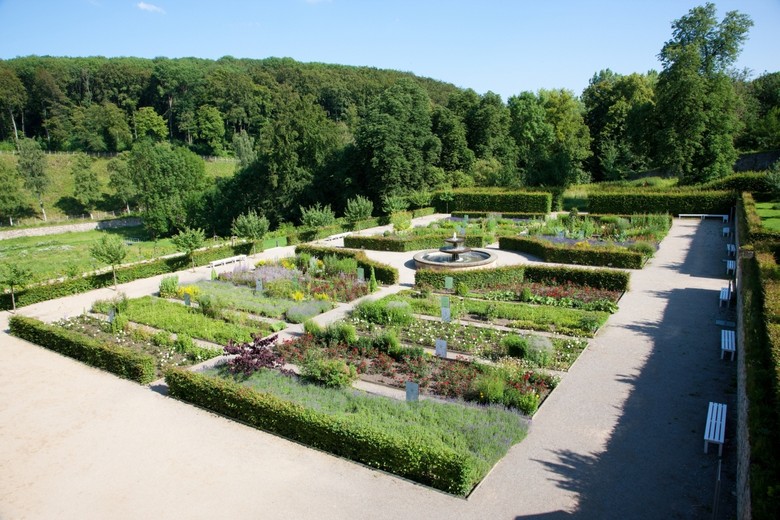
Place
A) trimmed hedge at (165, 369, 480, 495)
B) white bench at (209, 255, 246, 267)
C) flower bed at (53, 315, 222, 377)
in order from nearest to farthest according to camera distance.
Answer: trimmed hedge at (165, 369, 480, 495) < flower bed at (53, 315, 222, 377) < white bench at (209, 255, 246, 267)

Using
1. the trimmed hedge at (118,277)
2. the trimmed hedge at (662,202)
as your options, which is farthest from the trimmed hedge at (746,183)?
the trimmed hedge at (118,277)

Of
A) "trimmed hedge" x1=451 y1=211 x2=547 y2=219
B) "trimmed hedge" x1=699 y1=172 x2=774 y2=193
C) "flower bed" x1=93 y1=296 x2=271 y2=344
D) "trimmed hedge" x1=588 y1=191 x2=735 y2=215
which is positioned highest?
"trimmed hedge" x1=699 y1=172 x2=774 y2=193

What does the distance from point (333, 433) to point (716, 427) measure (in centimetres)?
627

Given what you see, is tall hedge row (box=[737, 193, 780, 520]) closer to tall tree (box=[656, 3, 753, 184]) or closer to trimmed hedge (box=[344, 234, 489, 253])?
trimmed hedge (box=[344, 234, 489, 253])

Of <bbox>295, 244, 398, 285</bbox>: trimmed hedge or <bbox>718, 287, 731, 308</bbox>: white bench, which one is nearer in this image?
<bbox>718, 287, 731, 308</bbox>: white bench

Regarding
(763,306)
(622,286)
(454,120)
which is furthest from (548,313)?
(454,120)

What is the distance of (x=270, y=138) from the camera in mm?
44188

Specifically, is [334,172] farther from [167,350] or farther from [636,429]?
[636,429]

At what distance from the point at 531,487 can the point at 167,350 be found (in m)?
10.1

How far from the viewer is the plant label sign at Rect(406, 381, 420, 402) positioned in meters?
9.99

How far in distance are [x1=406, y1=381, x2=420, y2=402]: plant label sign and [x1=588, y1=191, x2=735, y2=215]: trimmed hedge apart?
29490 millimetres

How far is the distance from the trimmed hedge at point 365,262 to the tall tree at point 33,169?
48.6 metres

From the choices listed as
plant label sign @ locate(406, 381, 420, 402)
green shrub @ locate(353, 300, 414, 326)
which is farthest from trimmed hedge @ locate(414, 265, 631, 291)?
plant label sign @ locate(406, 381, 420, 402)

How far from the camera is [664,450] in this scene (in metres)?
8.59
